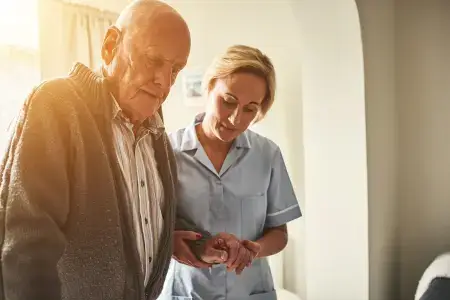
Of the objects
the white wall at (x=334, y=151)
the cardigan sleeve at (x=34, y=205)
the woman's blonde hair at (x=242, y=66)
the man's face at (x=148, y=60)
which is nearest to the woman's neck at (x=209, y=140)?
the woman's blonde hair at (x=242, y=66)

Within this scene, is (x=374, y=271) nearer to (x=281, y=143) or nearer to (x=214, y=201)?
(x=281, y=143)

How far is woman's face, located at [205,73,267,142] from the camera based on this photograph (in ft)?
3.50

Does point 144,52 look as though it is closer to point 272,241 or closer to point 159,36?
point 159,36

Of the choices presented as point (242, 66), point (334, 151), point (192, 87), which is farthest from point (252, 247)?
point (192, 87)

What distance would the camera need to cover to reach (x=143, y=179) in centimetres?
80

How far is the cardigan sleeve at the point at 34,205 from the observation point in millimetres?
545

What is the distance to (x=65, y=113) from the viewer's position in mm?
620

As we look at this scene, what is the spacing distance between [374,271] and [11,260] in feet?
4.78

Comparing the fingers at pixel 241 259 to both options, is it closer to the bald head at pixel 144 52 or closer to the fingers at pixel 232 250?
the fingers at pixel 232 250

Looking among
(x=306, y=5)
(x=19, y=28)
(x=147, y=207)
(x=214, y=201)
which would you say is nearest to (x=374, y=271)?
(x=214, y=201)

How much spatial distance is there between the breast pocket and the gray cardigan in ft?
1.40

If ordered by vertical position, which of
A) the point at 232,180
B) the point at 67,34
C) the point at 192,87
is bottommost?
the point at 232,180

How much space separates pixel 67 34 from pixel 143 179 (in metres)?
1.50

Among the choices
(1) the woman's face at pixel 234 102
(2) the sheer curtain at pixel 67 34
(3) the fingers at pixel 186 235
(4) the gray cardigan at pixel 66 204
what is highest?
(2) the sheer curtain at pixel 67 34
